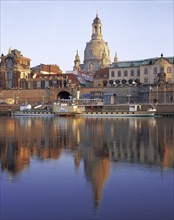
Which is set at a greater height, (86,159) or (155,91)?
(155,91)

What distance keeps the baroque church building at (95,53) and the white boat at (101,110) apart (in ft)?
158

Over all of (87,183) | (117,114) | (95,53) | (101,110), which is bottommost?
(87,183)

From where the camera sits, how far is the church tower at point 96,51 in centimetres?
13325

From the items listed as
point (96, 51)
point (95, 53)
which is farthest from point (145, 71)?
point (96, 51)

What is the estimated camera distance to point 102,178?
582 inches

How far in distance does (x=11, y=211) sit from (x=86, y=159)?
8.63m

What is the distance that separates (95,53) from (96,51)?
0.87 meters

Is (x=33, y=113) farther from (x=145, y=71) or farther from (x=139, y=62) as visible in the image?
(x=139, y=62)

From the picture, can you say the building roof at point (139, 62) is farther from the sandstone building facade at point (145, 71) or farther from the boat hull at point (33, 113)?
the boat hull at point (33, 113)

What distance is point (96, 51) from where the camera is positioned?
136 meters

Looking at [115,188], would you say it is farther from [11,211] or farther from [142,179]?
[11,211]

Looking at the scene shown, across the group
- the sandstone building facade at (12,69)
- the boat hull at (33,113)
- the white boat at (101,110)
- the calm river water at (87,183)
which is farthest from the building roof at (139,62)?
the calm river water at (87,183)

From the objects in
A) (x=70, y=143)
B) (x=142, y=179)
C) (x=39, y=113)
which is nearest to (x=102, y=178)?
(x=142, y=179)

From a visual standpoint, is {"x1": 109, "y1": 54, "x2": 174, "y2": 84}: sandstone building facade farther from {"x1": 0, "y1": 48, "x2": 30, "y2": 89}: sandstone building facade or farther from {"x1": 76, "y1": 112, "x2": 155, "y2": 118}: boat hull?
{"x1": 0, "y1": 48, "x2": 30, "y2": 89}: sandstone building facade
